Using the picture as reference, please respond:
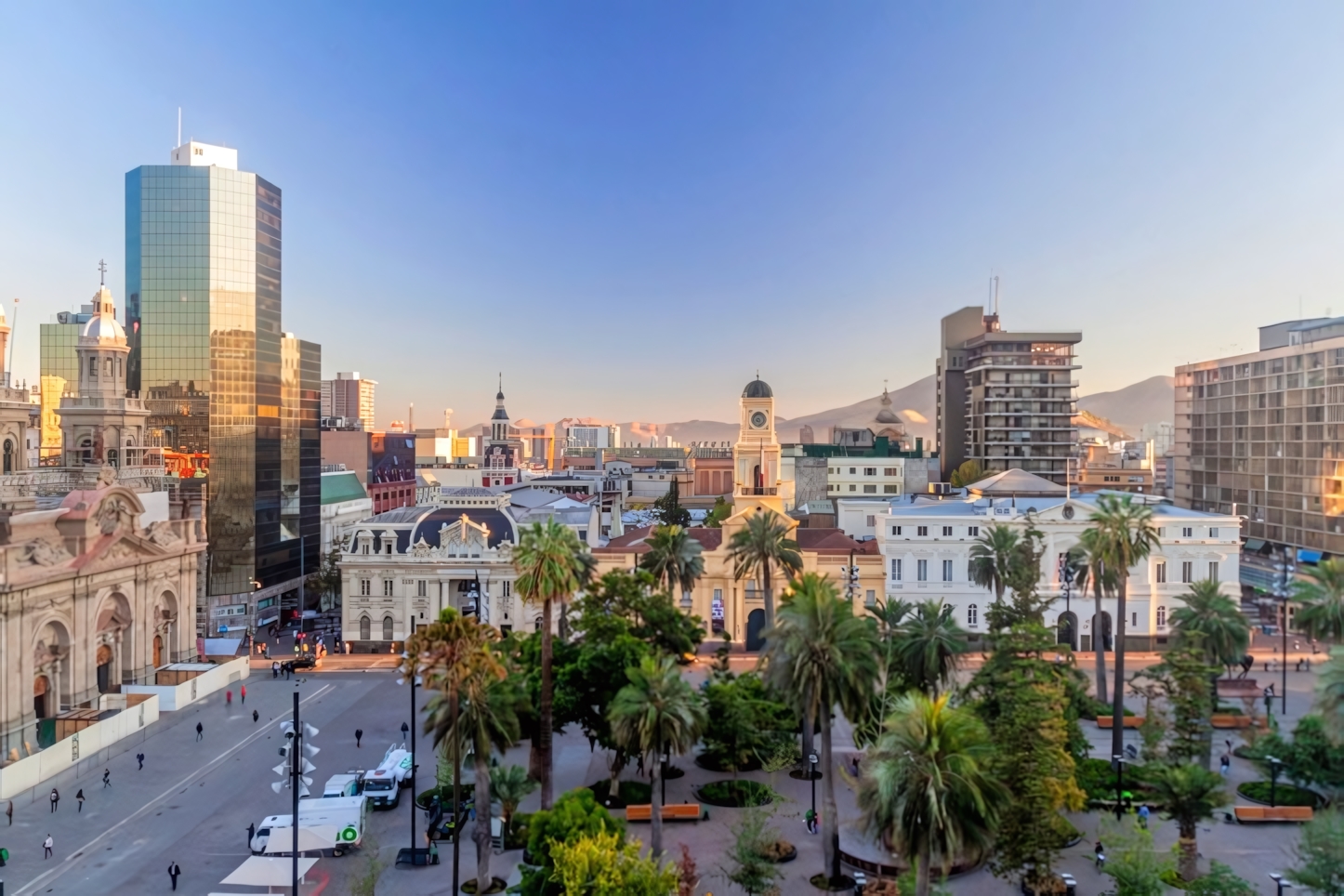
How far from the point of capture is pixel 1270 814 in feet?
120

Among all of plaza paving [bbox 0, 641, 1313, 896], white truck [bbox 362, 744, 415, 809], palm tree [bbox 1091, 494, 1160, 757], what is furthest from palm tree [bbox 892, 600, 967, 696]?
white truck [bbox 362, 744, 415, 809]

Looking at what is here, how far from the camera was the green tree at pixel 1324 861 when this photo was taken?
991 inches

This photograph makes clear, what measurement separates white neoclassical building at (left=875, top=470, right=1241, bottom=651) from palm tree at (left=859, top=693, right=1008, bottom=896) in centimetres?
4553

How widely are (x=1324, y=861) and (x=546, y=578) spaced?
87.6 ft

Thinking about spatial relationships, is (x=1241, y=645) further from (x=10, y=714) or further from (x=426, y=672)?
(x=10, y=714)

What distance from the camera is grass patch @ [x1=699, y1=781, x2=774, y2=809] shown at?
3841cm

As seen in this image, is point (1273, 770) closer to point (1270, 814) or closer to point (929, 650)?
point (1270, 814)

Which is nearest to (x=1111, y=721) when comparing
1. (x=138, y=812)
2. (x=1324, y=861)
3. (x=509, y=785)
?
(x=1324, y=861)

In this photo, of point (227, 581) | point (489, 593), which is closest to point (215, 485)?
point (227, 581)

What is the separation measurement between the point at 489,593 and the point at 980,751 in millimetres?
52174

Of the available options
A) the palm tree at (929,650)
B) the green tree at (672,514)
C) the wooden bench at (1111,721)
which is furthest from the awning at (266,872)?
the green tree at (672,514)

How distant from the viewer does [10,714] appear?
157 ft

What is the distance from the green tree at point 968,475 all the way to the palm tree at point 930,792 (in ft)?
331

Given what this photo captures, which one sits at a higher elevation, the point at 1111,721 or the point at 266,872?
the point at 266,872
